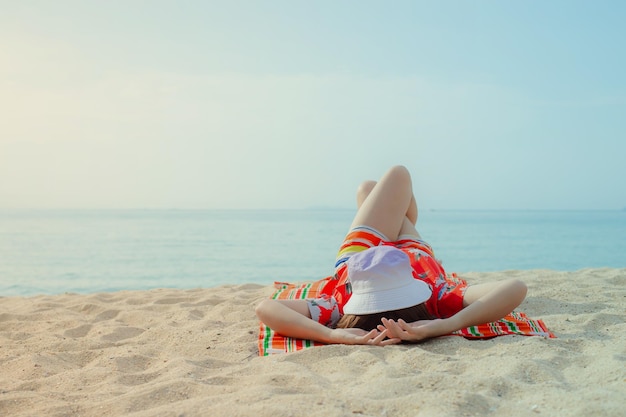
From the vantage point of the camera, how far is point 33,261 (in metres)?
12.9

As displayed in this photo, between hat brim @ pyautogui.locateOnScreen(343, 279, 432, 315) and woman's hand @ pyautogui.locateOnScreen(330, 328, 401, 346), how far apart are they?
4.3 inches

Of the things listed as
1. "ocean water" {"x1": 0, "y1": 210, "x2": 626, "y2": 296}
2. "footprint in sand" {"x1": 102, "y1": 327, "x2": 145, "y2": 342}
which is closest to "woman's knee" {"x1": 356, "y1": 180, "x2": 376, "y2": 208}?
"footprint in sand" {"x1": 102, "y1": 327, "x2": 145, "y2": 342}

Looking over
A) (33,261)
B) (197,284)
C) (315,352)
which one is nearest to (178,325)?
(315,352)

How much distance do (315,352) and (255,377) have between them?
450 mm

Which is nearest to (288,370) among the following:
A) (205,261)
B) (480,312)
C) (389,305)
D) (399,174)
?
(389,305)

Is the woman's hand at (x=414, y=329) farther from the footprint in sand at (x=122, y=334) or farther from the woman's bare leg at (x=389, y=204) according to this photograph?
the footprint in sand at (x=122, y=334)

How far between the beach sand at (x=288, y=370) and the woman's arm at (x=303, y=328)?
0.30ft

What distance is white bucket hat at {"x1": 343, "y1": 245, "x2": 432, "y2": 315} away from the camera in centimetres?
286

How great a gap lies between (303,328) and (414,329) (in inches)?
24.0

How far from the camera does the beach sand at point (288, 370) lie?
1.96 metres

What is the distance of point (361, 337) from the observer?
2828 millimetres

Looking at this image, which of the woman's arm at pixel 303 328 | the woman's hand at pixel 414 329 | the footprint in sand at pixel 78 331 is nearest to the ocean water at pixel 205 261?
the footprint in sand at pixel 78 331

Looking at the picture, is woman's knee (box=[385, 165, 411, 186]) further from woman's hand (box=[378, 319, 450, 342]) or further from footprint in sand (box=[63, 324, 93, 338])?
footprint in sand (box=[63, 324, 93, 338])

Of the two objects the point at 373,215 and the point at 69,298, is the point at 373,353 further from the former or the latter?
the point at 69,298
